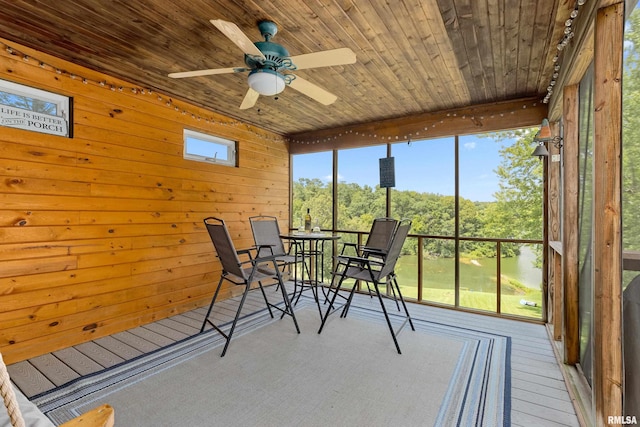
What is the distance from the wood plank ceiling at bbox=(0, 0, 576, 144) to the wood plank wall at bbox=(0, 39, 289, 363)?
29cm

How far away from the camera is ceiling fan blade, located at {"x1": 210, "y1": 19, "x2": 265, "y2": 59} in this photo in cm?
163

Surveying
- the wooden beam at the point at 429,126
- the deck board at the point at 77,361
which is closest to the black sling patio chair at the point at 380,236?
the wooden beam at the point at 429,126

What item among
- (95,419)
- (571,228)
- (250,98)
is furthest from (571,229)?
(95,419)

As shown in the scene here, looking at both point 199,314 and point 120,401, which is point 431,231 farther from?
point 120,401

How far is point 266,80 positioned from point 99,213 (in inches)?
82.5

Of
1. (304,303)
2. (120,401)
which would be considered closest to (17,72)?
(120,401)

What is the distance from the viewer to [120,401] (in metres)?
1.93

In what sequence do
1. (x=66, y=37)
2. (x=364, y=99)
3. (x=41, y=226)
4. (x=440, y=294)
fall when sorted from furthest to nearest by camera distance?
(x=440, y=294) → (x=364, y=99) → (x=41, y=226) → (x=66, y=37)

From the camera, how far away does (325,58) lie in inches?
77.4

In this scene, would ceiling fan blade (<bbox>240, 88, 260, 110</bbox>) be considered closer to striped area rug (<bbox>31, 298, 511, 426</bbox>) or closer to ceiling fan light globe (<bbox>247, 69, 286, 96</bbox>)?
ceiling fan light globe (<bbox>247, 69, 286, 96</bbox>)

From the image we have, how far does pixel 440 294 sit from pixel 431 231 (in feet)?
2.87

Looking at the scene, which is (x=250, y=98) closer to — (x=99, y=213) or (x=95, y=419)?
(x=99, y=213)

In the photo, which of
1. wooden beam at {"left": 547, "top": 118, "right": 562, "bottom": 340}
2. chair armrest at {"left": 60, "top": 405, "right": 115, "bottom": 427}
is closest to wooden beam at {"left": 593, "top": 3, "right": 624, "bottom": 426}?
wooden beam at {"left": 547, "top": 118, "right": 562, "bottom": 340}

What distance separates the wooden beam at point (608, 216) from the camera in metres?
1.38
